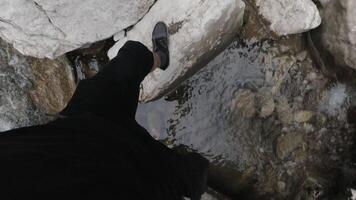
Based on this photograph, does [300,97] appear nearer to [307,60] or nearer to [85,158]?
[307,60]

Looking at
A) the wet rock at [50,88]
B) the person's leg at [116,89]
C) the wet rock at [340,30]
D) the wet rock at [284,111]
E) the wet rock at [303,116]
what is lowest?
the wet rock at [303,116]

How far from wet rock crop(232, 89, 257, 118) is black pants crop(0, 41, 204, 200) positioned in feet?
3.52

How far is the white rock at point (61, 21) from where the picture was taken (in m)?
2.63

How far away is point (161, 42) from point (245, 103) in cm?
82

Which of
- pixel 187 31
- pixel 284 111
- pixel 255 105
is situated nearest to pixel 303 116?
pixel 284 111

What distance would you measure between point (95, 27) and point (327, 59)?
67.1 inches

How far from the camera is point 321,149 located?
10.5 feet

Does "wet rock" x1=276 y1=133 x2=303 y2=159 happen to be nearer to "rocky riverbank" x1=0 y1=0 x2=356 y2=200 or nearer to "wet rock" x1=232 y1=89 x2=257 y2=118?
"rocky riverbank" x1=0 y1=0 x2=356 y2=200

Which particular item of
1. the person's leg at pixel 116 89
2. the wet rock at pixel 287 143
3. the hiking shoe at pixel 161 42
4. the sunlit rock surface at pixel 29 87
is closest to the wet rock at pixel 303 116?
the wet rock at pixel 287 143

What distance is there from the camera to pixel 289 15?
2900mm

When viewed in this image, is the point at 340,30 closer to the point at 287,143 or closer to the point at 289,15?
the point at 289,15

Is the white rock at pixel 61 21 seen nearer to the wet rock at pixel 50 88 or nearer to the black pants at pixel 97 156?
the wet rock at pixel 50 88

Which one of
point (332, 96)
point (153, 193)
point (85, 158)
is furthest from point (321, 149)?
point (85, 158)

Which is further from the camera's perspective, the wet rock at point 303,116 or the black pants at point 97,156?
the wet rock at point 303,116
